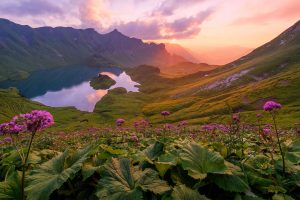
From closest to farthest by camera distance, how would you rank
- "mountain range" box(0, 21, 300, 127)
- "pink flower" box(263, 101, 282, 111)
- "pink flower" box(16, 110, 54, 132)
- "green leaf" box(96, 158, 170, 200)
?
1. "green leaf" box(96, 158, 170, 200)
2. "pink flower" box(16, 110, 54, 132)
3. "pink flower" box(263, 101, 282, 111)
4. "mountain range" box(0, 21, 300, 127)

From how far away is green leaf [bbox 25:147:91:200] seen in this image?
17.7 ft

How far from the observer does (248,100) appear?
12512 centimetres

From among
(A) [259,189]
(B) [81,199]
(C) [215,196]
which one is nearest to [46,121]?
(B) [81,199]

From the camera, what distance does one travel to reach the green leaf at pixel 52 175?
5.39m

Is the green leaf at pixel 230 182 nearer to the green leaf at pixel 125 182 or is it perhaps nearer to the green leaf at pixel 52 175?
the green leaf at pixel 125 182

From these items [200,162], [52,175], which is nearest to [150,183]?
[200,162]

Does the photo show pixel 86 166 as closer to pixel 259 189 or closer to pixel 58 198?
pixel 58 198

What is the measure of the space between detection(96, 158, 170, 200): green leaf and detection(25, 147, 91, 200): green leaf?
0.66 metres

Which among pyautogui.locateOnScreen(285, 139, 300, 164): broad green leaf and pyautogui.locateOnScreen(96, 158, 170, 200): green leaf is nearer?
pyautogui.locateOnScreen(96, 158, 170, 200): green leaf

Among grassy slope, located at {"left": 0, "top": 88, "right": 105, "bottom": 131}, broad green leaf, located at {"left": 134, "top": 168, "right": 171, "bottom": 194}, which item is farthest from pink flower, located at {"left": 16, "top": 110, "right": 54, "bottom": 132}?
grassy slope, located at {"left": 0, "top": 88, "right": 105, "bottom": 131}

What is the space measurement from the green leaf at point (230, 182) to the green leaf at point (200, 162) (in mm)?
190

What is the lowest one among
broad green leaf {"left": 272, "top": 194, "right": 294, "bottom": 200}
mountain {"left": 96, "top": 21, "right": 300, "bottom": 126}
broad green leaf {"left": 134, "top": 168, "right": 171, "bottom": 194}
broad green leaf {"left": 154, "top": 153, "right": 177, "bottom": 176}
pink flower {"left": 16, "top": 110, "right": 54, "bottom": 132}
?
broad green leaf {"left": 272, "top": 194, "right": 294, "bottom": 200}

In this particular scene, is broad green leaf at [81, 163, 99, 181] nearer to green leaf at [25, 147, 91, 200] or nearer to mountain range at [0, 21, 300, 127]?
green leaf at [25, 147, 91, 200]

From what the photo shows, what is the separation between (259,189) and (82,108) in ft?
608
